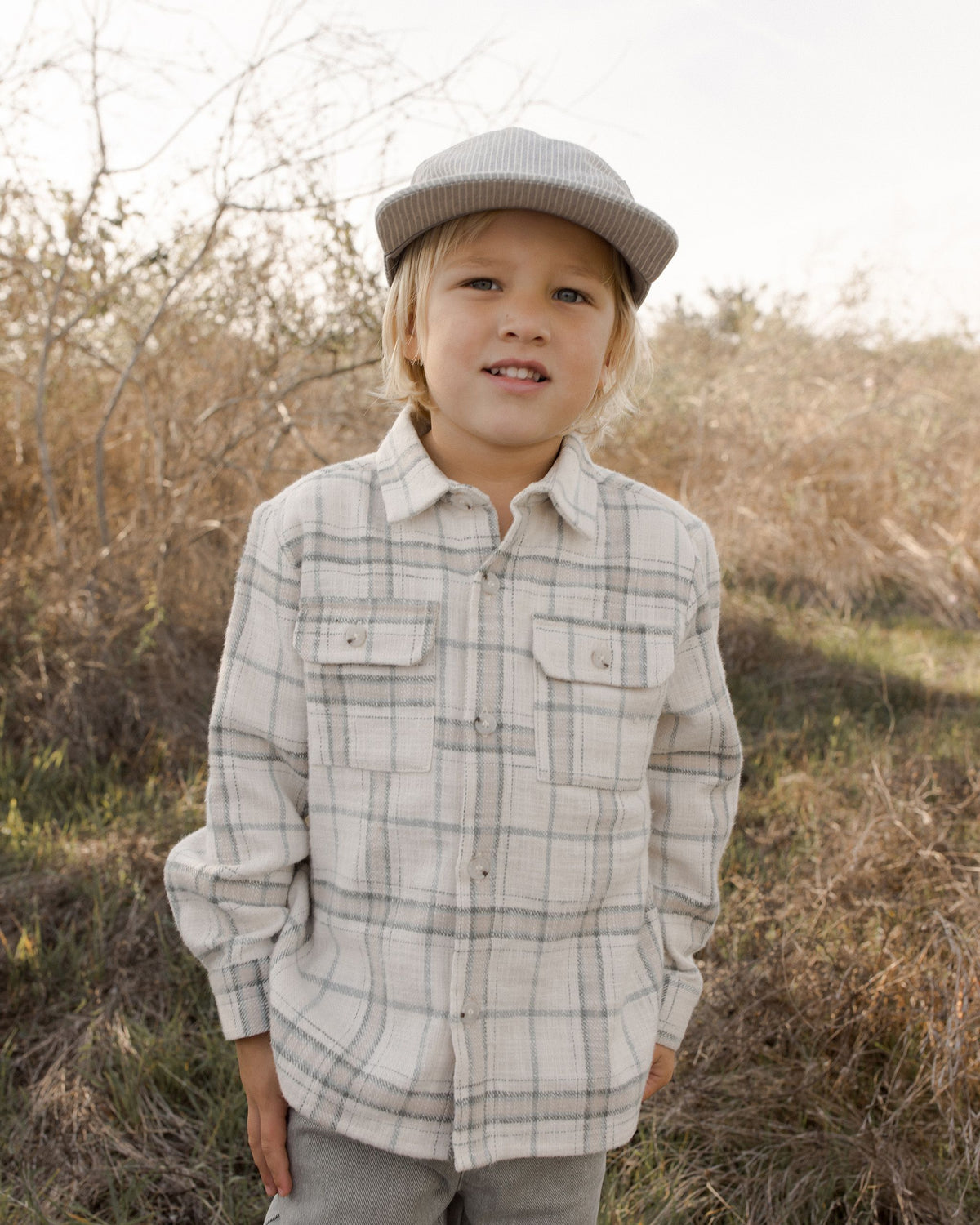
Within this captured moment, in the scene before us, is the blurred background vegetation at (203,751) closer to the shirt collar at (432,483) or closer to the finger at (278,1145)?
the finger at (278,1145)

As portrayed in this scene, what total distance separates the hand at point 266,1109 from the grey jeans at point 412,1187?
0.01m

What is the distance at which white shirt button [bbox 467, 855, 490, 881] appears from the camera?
1139mm

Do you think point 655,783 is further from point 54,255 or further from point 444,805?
point 54,255

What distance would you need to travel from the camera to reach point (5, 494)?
13.6 feet

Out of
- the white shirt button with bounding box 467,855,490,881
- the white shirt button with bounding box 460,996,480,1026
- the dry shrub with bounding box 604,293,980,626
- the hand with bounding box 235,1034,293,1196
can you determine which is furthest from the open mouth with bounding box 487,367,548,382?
the dry shrub with bounding box 604,293,980,626

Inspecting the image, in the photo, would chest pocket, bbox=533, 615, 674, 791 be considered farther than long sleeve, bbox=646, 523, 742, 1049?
No

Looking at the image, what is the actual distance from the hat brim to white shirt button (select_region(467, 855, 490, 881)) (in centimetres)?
75

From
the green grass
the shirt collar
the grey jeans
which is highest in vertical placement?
the shirt collar

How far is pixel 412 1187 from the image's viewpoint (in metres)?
1.13

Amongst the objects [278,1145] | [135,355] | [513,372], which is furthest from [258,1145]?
[135,355]

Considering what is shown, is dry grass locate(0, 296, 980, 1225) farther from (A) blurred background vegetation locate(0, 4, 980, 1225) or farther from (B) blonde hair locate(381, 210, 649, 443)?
(B) blonde hair locate(381, 210, 649, 443)

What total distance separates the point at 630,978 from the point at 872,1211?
34.0 inches

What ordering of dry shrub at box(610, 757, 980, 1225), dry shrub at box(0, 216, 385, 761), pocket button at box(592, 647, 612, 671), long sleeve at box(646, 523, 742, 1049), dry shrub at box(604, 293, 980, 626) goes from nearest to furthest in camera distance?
pocket button at box(592, 647, 612, 671) < long sleeve at box(646, 523, 742, 1049) < dry shrub at box(610, 757, 980, 1225) < dry shrub at box(0, 216, 385, 761) < dry shrub at box(604, 293, 980, 626)

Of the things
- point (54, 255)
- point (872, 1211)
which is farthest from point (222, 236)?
point (872, 1211)
